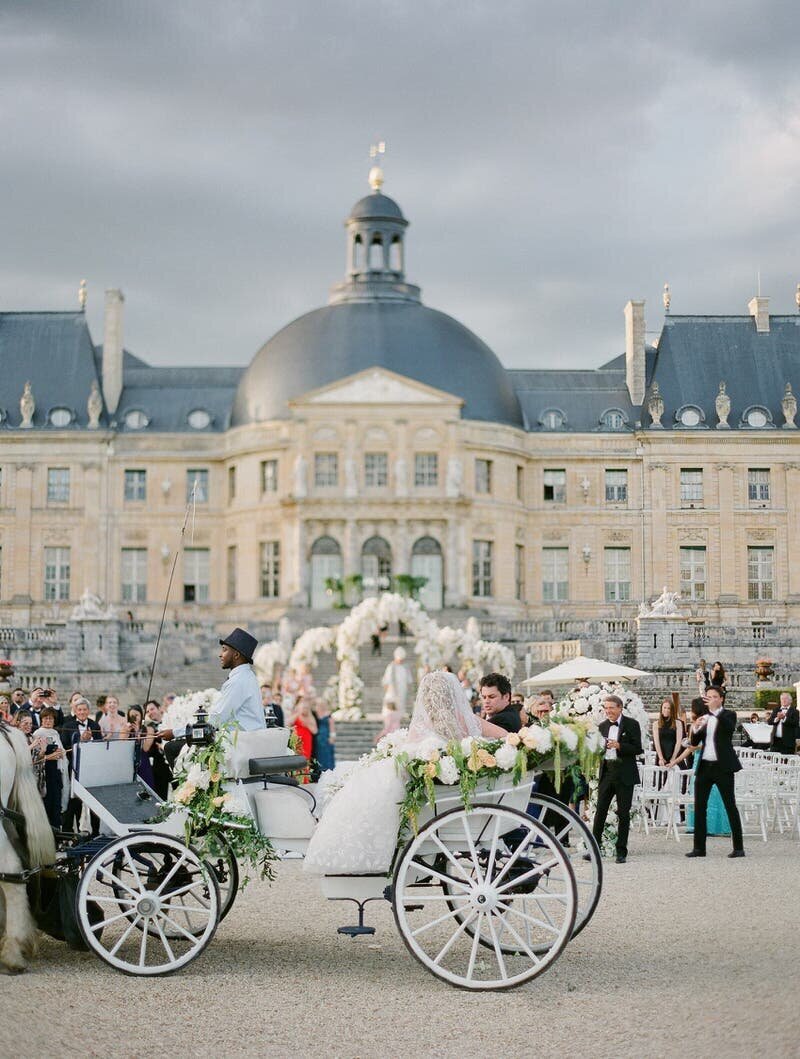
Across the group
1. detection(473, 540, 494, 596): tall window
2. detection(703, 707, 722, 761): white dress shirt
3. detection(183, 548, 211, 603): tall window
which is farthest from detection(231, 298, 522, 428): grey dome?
detection(703, 707, 722, 761): white dress shirt

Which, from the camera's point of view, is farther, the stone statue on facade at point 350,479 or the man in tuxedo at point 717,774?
the stone statue on facade at point 350,479

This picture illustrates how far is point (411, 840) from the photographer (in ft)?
26.5

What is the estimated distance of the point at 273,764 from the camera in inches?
331

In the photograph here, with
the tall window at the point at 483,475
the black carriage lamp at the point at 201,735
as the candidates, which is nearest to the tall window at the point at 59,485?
A: the tall window at the point at 483,475

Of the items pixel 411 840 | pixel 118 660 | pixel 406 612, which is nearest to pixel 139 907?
pixel 411 840

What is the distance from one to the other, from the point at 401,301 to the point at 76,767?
155ft

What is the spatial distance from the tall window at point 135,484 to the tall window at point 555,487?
47.2 feet

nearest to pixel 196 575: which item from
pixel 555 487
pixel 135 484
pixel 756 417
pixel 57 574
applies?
pixel 135 484

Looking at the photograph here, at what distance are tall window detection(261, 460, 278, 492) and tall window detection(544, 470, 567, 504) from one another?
978cm

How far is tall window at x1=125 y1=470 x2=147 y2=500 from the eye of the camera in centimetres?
5447

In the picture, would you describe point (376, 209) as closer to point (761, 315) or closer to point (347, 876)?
point (761, 315)

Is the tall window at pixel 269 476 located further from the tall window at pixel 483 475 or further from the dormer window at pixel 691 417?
the dormer window at pixel 691 417

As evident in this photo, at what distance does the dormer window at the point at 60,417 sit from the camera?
179 ft

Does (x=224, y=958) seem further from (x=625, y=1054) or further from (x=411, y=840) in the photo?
(x=625, y=1054)
